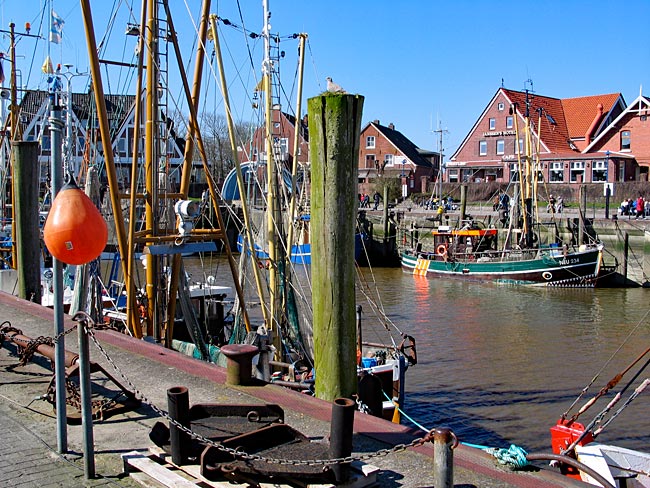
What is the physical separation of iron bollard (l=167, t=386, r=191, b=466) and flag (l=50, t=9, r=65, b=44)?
692cm

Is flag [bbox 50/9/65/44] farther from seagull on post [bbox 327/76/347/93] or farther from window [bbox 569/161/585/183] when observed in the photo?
window [bbox 569/161/585/183]

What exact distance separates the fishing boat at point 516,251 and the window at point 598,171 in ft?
44.6

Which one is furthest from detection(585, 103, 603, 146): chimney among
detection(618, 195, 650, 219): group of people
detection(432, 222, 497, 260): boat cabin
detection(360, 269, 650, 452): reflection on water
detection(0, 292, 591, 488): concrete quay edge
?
detection(0, 292, 591, 488): concrete quay edge

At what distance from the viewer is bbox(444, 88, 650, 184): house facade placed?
56312 millimetres

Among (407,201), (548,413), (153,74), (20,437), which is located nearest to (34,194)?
(153,74)

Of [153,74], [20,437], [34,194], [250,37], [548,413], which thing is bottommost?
[548,413]

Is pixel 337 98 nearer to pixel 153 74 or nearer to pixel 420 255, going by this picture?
pixel 153 74

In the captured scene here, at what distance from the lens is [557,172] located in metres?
58.5

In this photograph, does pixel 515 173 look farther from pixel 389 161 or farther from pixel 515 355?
pixel 389 161

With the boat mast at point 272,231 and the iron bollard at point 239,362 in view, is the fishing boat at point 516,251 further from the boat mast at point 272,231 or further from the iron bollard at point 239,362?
the iron bollard at point 239,362

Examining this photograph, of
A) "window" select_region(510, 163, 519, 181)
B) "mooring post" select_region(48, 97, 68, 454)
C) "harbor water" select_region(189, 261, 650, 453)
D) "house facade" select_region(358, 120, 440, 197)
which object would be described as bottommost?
"harbor water" select_region(189, 261, 650, 453)

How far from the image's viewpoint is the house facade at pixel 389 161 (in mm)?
70438

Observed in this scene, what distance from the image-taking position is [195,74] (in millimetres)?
12633

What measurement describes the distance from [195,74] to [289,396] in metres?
7.14
